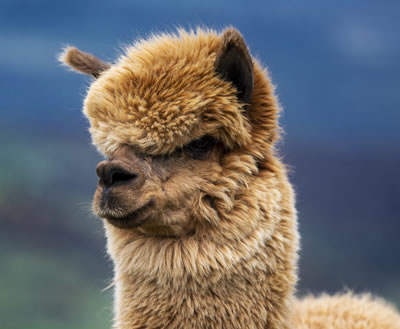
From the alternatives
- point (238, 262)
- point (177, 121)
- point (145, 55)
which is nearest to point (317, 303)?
point (238, 262)

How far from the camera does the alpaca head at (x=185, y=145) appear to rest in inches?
102

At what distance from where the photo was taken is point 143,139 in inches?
102

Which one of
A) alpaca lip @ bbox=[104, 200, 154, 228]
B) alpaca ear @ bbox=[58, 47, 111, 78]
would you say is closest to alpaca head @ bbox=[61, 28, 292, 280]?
alpaca lip @ bbox=[104, 200, 154, 228]

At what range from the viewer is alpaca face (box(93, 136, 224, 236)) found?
8.08 feet

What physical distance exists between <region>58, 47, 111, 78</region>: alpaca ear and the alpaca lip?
1.00 m

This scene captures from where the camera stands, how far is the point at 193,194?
2652 millimetres

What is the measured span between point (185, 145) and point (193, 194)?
240mm

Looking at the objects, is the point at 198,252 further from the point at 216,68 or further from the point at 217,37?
the point at 217,37

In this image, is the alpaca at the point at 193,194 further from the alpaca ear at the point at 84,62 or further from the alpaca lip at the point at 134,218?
the alpaca ear at the point at 84,62

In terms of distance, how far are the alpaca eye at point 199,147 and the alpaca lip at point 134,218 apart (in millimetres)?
332

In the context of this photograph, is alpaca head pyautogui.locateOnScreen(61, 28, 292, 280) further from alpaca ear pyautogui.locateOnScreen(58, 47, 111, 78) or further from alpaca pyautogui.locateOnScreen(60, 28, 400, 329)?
alpaca ear pyautogui.locateOnScreen(58, 47, 111, 78)

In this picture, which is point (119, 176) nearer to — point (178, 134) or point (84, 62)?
point (178, 134)

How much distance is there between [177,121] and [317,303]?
1755 millimetres

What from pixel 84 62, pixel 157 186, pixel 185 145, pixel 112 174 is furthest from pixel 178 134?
pixel 84 62
